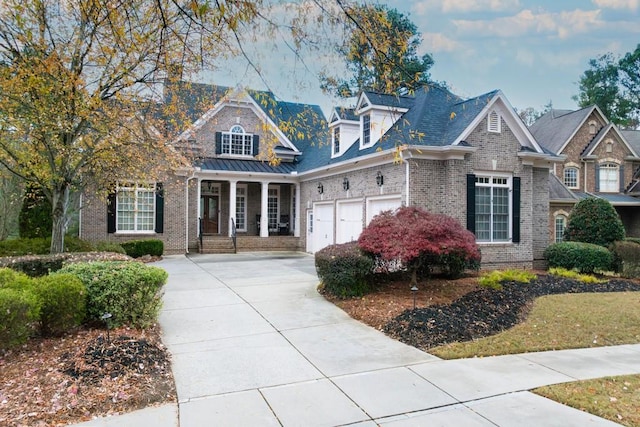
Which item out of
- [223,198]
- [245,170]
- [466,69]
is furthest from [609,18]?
[223,198]

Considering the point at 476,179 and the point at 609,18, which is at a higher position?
the point at 609,18

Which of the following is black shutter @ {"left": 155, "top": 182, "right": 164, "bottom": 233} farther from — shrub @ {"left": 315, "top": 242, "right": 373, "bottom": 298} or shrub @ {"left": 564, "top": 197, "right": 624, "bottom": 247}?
shrub @ {"left": 564, "top": 197, "right": 624, "bottom": 247}

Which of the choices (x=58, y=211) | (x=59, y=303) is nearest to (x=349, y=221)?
(x=58, y=211)

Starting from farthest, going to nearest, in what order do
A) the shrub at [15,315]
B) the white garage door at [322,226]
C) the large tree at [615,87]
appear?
the large tree at [615,87]
the white garage door at [322,226]
the shrub at [15,315]

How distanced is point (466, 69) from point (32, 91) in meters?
8.54

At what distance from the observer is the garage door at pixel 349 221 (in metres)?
15.8

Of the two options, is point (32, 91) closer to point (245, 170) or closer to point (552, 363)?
point (552, 363)

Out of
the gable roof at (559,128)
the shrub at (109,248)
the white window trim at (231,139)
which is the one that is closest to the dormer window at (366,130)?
the white window trim at (231,139)

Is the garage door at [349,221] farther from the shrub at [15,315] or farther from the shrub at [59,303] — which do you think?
the shrub at [15,315]

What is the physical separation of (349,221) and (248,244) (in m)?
6.30

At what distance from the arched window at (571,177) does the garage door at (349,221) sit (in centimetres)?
1621

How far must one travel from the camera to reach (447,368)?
5359 mm

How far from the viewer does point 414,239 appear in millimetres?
8805

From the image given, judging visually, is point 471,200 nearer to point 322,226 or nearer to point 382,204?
point 382,204
